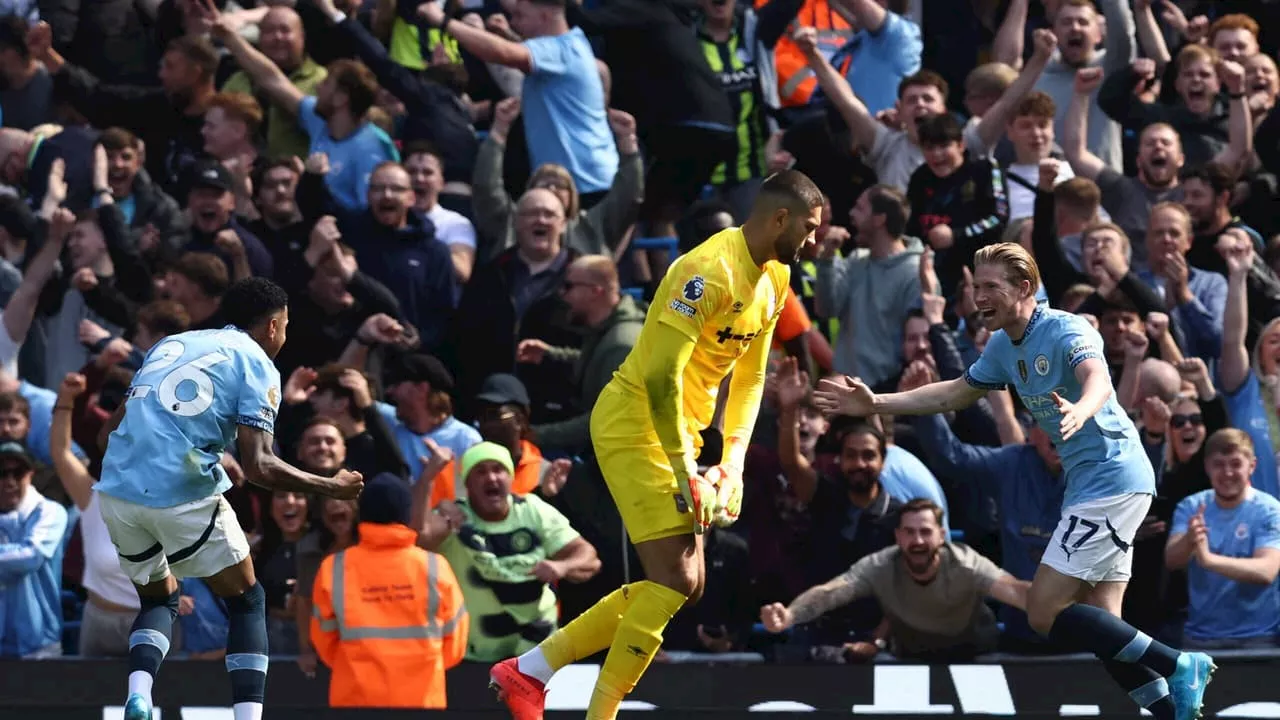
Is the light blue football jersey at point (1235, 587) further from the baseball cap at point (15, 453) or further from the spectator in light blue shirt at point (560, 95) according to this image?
the baseball cap at point (15, 453)

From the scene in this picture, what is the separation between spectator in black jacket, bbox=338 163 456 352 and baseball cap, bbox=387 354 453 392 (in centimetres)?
107

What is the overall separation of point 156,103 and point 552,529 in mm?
5676

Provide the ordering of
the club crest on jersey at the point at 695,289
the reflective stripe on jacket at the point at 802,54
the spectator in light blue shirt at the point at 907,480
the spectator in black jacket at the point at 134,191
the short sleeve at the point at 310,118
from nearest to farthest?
the club crest on jersey at the point at 695,289 < the spectator in light blue shirt at the point at 907,480 < the spectator in black jacket at the point at 134,191 < the short sleeve at the point at 310,118 < the reflective stripe on jacket at the point at 802,54

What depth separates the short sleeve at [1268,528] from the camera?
12086 mm

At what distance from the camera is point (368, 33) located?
15.8 metres

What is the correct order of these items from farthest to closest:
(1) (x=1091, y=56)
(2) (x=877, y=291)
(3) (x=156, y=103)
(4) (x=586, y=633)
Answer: (3) (x=156, y=103) → (1) (x=1091, y=56) → (2) (x=877, y=291) → (4) (x=586, y=633)

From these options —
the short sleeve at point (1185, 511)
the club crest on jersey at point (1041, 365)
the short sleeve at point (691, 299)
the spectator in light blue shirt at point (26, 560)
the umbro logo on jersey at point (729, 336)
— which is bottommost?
the spectator in light blue shirt at point (26, 560)

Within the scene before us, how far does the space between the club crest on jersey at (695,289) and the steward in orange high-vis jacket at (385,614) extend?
2748 mm

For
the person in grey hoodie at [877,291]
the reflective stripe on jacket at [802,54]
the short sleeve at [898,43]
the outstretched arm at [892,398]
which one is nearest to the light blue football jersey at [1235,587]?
the person in grey hoodie at [877,291]

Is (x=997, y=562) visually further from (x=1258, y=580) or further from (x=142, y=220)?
(x=142, y=220)

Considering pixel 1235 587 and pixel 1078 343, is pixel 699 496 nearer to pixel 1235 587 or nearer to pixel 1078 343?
pixel 1078 343

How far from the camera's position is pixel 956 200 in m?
14.2

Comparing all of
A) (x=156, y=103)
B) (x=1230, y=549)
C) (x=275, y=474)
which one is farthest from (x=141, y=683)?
(x=156, y=103)

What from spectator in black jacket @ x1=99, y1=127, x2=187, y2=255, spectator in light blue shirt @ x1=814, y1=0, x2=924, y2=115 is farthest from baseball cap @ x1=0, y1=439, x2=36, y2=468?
spectator in light blue shirt @ x1=814, y1=0, x2=924, y2=115
